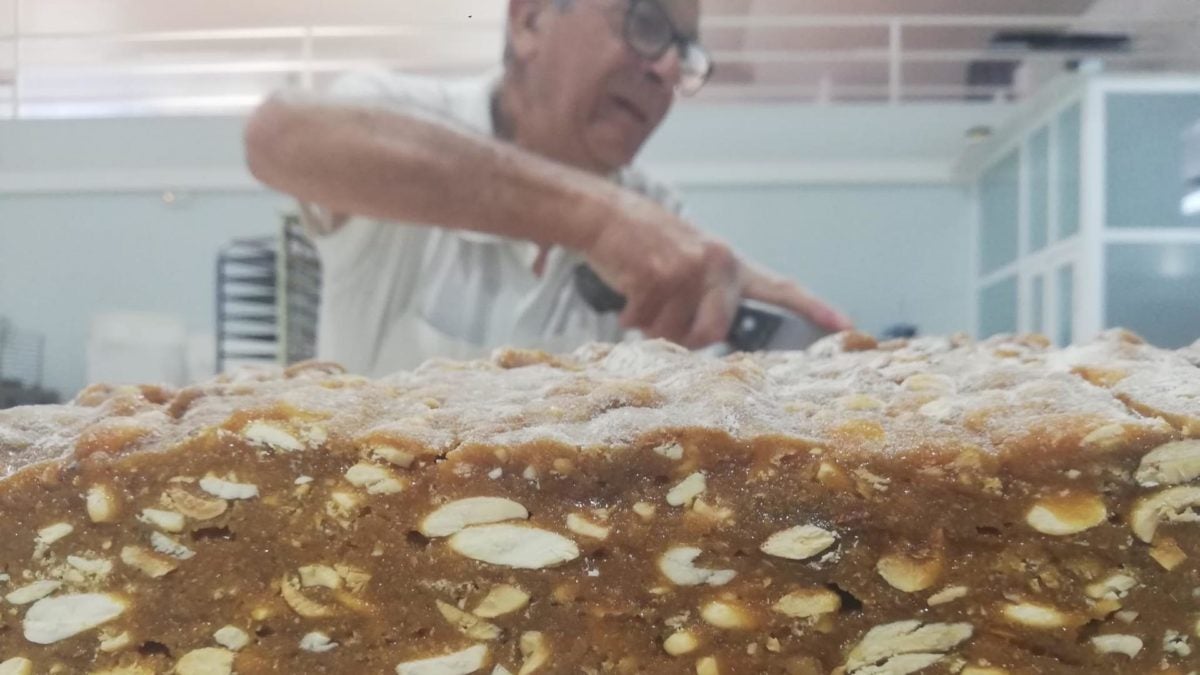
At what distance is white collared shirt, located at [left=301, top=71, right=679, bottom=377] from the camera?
83 centimetres

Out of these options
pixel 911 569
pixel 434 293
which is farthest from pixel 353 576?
pixel 434 293

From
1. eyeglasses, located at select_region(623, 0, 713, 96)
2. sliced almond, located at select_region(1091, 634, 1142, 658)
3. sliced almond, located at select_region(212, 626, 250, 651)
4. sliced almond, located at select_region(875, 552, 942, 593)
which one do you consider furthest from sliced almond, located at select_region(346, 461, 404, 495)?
eyeglasses, located at select_region(623, 0, 713, 96)

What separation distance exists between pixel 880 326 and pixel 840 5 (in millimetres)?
333

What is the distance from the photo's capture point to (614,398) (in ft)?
1.45

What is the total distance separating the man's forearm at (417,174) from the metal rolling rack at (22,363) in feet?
1.05

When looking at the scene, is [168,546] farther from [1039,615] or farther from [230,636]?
[1039,615]

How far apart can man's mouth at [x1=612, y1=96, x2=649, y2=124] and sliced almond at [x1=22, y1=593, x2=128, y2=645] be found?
617mm

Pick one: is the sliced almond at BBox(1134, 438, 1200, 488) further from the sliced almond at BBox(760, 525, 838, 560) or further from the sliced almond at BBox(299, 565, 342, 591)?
the sliced almond at BBox(299, 565, 342, 591)

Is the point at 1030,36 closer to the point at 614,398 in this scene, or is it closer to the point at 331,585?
the point at 614,398

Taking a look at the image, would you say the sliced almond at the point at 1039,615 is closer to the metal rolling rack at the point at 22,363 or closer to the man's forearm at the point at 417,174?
the man's forearm at the point at 417,174

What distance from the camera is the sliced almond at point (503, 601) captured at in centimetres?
41

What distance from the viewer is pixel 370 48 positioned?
835 mm

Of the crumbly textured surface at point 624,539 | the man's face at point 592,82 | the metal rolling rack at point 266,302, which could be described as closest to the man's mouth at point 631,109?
the man's face at point 592,82

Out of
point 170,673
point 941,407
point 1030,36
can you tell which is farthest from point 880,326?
point 170,673
